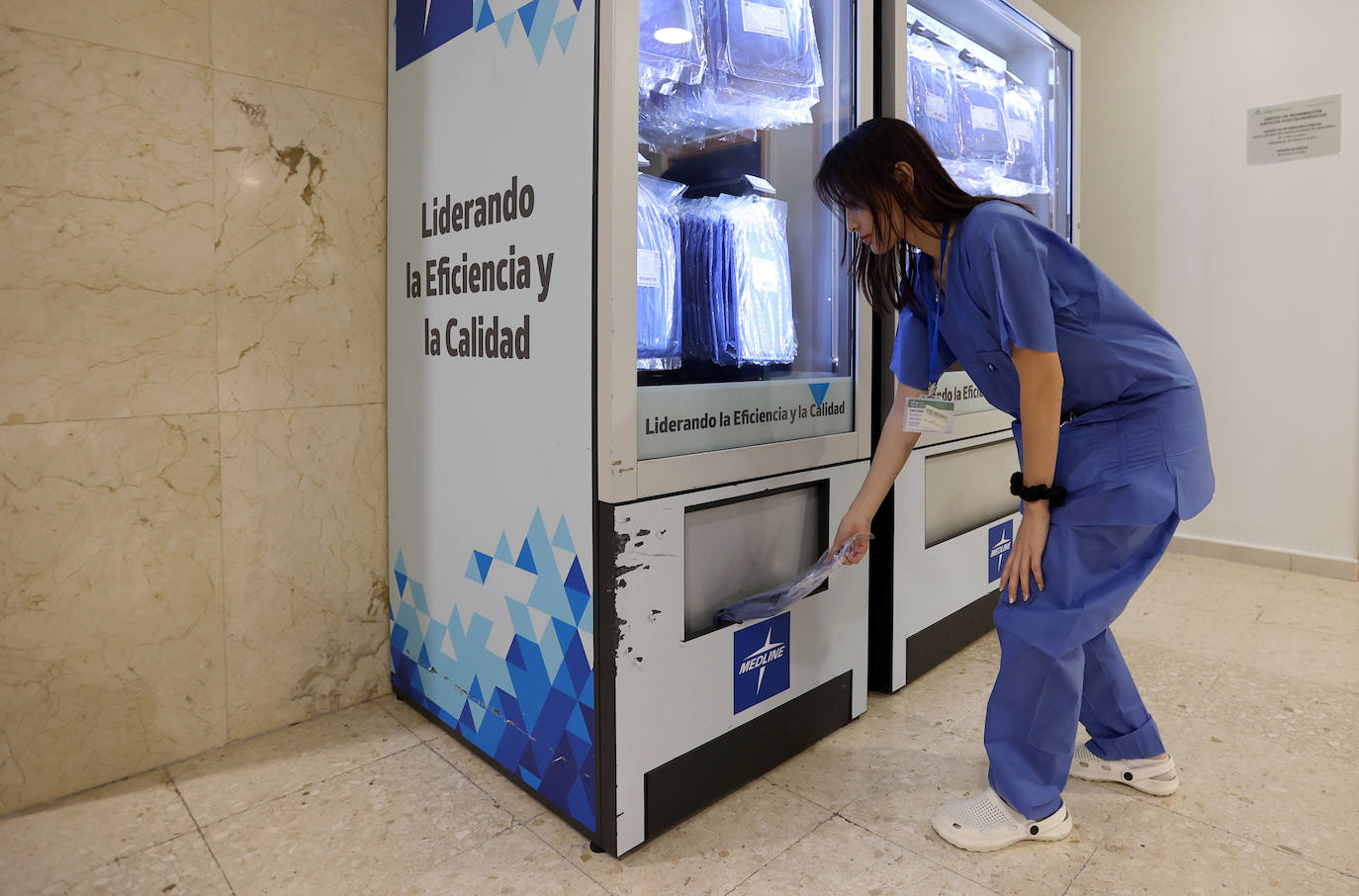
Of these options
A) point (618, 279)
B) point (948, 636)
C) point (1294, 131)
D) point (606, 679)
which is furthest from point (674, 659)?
point (1294, 131)

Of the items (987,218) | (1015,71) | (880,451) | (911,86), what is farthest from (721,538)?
(1015,71)

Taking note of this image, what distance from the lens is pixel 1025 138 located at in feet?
9.14

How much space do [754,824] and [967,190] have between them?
196cm

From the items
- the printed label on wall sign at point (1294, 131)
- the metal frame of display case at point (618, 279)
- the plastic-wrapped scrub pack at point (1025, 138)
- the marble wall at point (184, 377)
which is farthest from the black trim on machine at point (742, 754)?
the printed label on wall sign at point (1294, 131)

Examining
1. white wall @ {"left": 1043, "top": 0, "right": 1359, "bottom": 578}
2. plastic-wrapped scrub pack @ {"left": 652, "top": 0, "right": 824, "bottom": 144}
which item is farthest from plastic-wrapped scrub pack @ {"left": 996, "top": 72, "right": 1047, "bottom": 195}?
white wall @ {"left": 1043, "top": 0, "right": 1359, "bottom": 578}

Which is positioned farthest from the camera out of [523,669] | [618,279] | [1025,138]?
[1025,138]

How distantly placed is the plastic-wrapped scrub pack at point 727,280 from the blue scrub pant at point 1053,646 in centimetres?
76

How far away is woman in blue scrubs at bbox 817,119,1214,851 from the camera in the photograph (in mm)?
1491

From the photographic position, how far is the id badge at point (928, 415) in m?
1.70

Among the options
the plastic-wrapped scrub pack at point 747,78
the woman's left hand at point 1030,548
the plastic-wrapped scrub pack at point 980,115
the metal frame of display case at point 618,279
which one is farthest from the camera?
the plastic-wrapped scrub pack at point 980,115

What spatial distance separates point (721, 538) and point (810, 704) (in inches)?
19.5

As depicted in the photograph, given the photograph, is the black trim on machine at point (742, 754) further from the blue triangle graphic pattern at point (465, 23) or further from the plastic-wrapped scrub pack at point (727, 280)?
the blue triangle graphic pattern at point (465, 23)

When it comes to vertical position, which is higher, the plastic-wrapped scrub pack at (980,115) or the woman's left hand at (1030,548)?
the plastic-wrapped scrub pack at (980,115)

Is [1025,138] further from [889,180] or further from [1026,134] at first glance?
[889,180]
